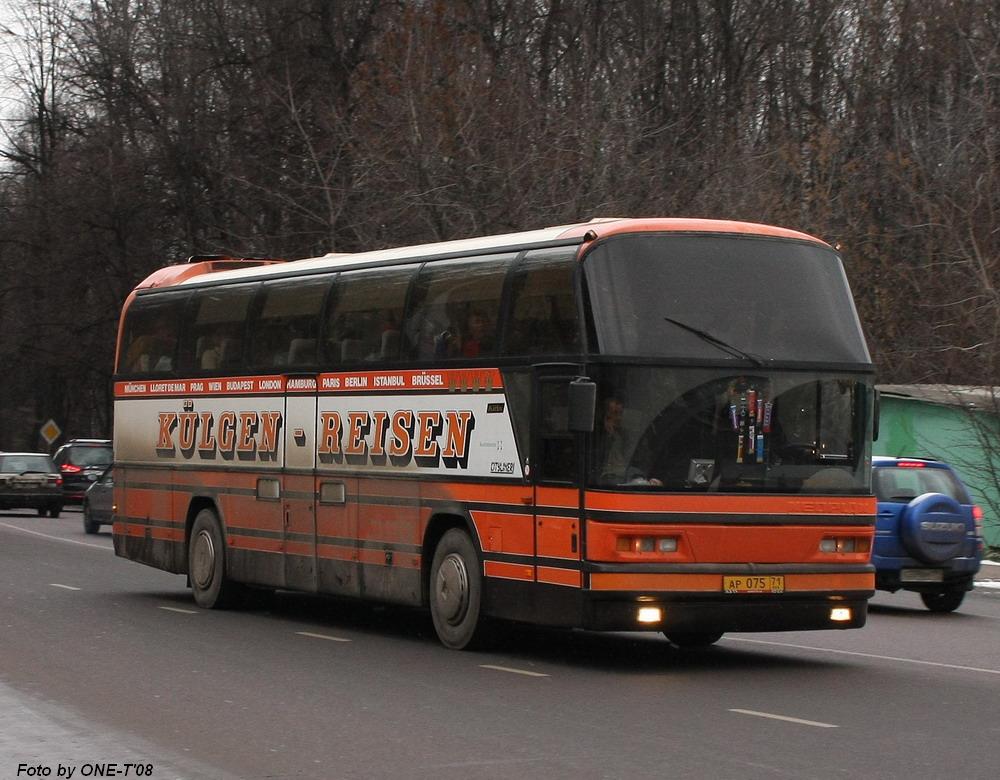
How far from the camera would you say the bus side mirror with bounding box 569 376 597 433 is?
42.3ft

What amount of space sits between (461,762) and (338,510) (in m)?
7.70

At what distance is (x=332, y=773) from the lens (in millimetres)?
8859

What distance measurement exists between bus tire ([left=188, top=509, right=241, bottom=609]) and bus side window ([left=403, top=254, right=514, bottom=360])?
15.0 feet

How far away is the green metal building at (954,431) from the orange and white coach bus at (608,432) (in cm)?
1483

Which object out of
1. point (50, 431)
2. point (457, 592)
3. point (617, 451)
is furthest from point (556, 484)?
point (50, 431)

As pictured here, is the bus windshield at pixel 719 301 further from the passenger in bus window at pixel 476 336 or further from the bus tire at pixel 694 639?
the bus tire at pixel 694 639

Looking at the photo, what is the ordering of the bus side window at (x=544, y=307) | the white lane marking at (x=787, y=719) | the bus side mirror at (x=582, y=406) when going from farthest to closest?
the bus side window at (x=544, y=307), the bus side mirror at (x=582, y=406), the white lane marking at (x=787, y=719)

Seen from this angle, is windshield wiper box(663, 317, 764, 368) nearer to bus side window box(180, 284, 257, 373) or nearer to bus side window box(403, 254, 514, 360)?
bus side window box(403, 254, 514, 360)

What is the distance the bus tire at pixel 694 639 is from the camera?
15.1 meters

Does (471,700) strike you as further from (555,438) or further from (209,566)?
(209,566)

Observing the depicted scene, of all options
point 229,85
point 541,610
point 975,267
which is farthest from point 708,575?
point 229,85

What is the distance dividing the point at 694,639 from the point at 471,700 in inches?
162

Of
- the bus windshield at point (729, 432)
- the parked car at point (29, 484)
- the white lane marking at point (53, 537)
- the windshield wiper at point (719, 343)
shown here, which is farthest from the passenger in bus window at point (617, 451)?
the parked car at point (29, 484)

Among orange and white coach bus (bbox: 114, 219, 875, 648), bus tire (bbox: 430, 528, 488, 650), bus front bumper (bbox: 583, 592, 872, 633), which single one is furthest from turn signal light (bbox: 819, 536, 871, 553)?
bus tire (bbox: 430, 528, 488, 650)
